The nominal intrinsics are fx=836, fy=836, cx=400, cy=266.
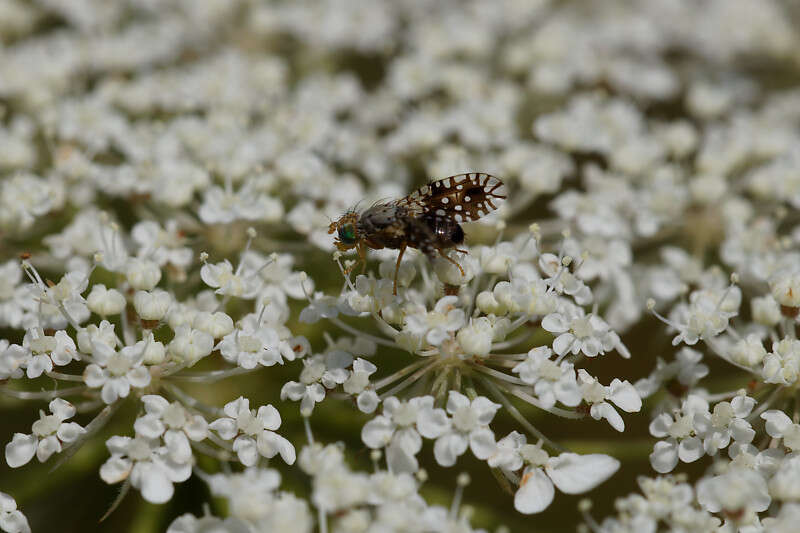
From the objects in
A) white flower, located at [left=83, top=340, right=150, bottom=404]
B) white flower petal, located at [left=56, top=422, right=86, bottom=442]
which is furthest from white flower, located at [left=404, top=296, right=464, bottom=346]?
white flower petal, located at [left=56, top=422, right=86, bottom=442]

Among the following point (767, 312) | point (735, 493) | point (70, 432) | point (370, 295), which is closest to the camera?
point (735, 493)

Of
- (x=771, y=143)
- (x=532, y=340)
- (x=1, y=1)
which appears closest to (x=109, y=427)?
(x=532, y=340)

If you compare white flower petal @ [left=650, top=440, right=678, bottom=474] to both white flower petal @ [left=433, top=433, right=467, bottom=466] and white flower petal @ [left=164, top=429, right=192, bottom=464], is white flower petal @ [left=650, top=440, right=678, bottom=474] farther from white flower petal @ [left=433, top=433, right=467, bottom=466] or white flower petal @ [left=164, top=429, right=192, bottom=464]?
white flower petal @ [left=164, top=429, right=192, bottom=464]

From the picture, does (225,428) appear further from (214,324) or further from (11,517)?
(11,517)

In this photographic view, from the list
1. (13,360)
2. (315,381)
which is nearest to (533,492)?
(315,381)

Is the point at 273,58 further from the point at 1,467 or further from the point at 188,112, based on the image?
the point at 1,467

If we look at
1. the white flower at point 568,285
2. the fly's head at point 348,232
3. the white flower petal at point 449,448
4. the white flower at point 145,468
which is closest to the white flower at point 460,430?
the white flower petal at point 449,448
